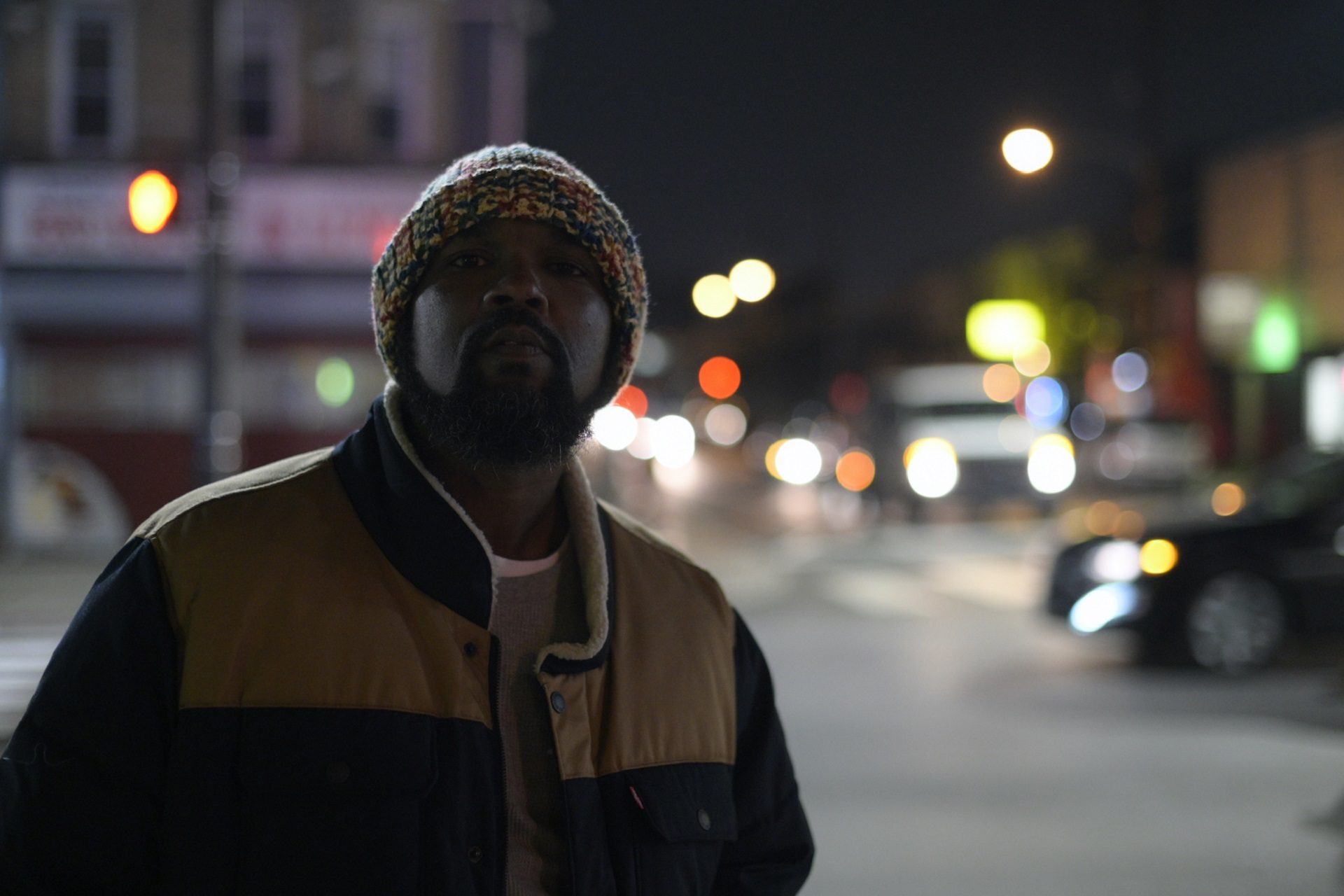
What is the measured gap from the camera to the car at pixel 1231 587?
33.7 feet

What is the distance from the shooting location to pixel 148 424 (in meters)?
18.6

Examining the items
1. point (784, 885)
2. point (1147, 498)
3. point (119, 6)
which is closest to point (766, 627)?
point (784, 885)

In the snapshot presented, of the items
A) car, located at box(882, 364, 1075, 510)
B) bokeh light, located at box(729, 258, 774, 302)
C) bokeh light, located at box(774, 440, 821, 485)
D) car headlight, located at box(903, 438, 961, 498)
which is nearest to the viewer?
car, located at box(882, 364, 1075, 510)

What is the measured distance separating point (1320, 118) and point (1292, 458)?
20840mm

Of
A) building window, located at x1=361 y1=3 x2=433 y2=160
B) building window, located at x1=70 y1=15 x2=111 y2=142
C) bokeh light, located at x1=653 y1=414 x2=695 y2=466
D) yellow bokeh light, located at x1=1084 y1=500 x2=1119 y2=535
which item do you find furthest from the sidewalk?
bokeh light, located at x1=653 y1=414 x2=695 y2=466

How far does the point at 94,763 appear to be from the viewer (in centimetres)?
171

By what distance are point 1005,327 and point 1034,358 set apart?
242 centimetres

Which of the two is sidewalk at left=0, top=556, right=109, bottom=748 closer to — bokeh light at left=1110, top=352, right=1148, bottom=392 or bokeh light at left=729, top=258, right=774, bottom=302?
bokeh light at left=729, top=258, right=774, bottom=302

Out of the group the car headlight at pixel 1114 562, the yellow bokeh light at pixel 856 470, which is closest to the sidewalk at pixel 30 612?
the car headlight at pixel 1114 562

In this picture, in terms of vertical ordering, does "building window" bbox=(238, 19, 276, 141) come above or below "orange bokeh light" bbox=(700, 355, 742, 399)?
below

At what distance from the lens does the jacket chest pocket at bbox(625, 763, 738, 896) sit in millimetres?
1954

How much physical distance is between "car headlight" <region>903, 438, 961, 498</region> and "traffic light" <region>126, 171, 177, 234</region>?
1503cm

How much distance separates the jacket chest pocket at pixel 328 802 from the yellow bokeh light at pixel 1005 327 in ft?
171

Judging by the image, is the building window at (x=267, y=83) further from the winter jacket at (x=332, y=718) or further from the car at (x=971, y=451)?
the winter jacket at (x=332, y=718)
